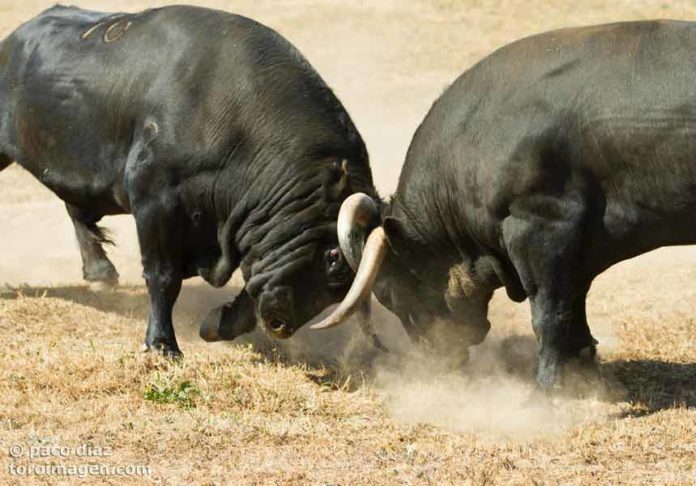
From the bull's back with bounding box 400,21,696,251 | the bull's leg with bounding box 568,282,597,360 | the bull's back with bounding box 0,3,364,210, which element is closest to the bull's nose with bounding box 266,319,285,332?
the bull's back with bounding box 0,3,364,210

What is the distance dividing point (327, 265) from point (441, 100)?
1.44m

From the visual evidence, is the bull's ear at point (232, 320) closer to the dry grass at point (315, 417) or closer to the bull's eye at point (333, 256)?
the dry grass at point (315, 417)

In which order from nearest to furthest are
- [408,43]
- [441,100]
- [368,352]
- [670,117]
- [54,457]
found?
[54,457]
[670,117]
[441,100]
[368,352]
[408,43]

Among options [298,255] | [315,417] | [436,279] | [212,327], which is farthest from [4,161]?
[315,417]

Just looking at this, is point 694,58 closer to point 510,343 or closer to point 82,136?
point 510,343

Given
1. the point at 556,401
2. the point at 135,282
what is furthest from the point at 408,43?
the point at 556,401

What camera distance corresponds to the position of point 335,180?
32.3ft

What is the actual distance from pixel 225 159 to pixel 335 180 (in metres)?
0.84

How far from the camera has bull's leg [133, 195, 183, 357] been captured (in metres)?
10.1

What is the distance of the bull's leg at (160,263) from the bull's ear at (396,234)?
1628 mm

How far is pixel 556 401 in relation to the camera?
8.89m

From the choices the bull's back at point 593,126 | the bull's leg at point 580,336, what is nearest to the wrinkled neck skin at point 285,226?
the bull's back at point 593,126

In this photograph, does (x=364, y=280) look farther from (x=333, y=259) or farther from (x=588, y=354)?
(x=588, y=354)

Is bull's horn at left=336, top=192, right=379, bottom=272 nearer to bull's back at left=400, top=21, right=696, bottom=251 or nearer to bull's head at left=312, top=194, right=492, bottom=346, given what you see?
bull's head at left=312, top=194, right=492, bottom=346
